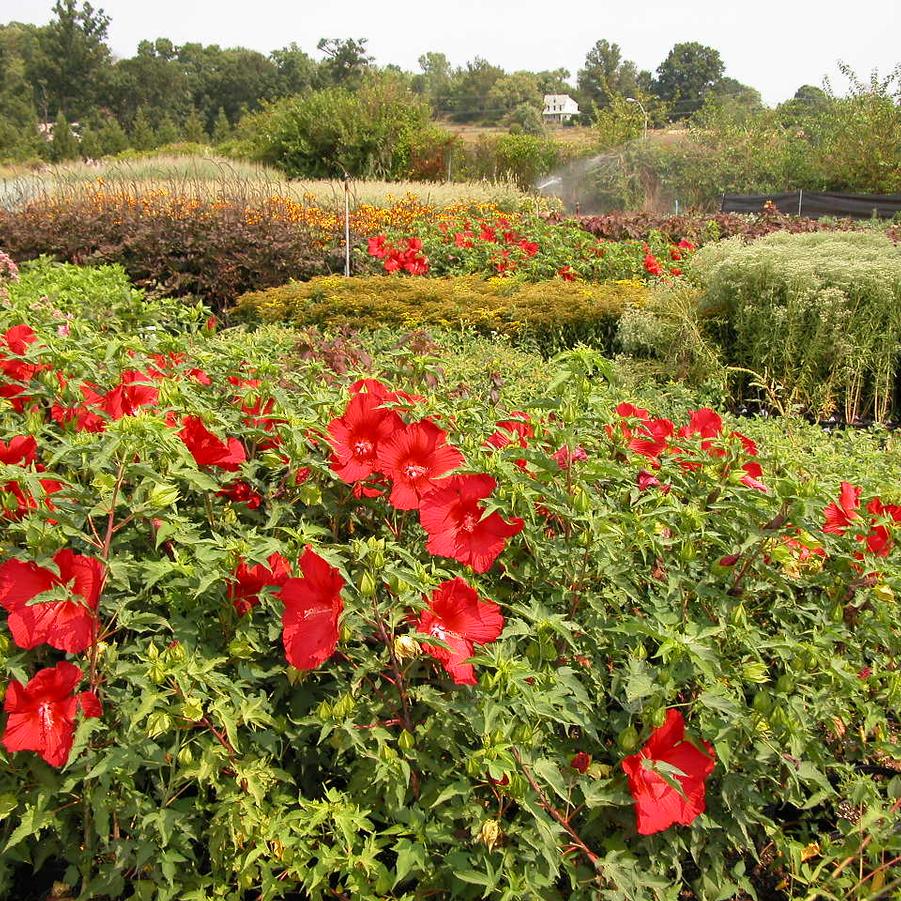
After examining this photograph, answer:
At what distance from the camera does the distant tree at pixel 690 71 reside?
8425 cm

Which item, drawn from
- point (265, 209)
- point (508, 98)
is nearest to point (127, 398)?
point (265, 209)

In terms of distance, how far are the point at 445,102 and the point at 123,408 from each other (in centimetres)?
8433

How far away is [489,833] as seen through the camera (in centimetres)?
117

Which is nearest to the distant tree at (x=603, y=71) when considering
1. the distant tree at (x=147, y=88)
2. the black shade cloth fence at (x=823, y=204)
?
the distant tree at (x=147, y=88)

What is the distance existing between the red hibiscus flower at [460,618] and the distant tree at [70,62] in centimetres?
6489

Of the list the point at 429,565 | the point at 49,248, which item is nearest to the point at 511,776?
the point at 429,565

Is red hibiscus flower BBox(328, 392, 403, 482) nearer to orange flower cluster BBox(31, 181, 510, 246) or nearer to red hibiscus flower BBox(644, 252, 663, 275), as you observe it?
red hibiscus flower BBox(644, 252, 663, 275)

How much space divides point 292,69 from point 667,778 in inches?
2665

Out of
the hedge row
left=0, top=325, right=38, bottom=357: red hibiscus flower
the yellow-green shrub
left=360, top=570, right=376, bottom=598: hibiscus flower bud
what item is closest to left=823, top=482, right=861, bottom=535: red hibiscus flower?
left=360, top=570, right=376, bottom=598: hibiscus flower bud

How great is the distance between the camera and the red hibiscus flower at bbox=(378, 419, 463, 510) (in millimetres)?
1375

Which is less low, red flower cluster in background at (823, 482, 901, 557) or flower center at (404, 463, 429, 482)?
flower center at (404, 463, 429, 482)

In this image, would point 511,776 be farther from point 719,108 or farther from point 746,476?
point 719,108

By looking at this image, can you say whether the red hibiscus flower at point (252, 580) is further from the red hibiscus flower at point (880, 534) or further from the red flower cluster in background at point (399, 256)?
the red flower cluster in background at point (399, 256)

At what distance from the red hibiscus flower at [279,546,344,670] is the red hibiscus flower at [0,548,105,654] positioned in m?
0.29
